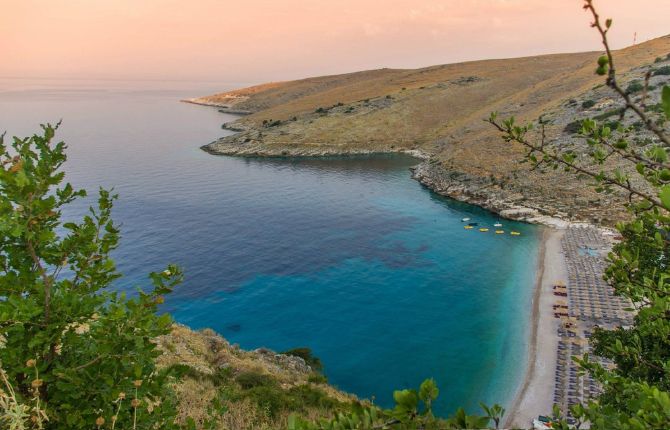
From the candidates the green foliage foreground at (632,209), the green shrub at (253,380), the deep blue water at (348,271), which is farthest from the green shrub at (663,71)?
the green foliage foreground at (632,209)

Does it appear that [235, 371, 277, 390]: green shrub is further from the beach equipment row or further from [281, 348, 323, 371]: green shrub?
the beach equipment row

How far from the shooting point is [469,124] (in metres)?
117

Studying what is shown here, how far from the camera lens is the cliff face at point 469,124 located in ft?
229

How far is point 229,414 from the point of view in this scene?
54.6 feet

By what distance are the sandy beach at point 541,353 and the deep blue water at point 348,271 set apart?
0.90m

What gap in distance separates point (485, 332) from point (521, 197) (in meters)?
40.1

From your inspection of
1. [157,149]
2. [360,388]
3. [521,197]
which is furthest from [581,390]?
[157,149]

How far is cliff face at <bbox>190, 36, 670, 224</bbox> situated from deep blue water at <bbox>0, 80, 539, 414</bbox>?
912 cm

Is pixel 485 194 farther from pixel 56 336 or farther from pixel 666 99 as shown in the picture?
pixel 666 99

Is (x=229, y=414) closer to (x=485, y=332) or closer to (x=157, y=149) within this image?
(x=485, y=332)

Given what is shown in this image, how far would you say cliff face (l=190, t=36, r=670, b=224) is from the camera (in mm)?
69875

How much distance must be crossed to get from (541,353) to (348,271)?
23.4 meters

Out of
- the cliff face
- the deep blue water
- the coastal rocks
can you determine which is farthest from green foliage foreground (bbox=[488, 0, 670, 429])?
the cliff face

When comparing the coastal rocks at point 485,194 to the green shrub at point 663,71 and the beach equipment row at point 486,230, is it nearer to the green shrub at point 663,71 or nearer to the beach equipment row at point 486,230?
the beach equipment row at point 486,230
